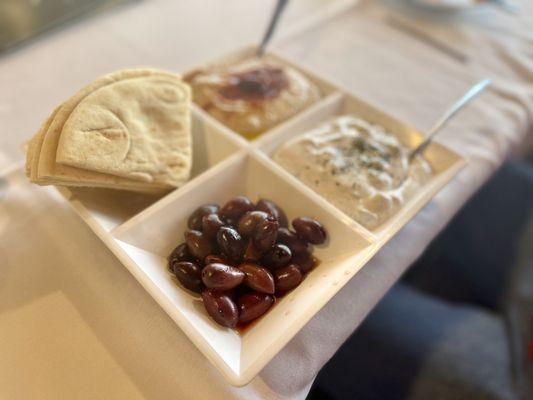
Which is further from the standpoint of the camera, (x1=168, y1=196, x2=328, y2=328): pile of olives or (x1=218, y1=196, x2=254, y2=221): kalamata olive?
(x1=218, y1=196, x2=254, y2=221): kalamata olive

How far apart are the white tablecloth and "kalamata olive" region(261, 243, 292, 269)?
121mm

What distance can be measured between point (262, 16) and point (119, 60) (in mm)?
557

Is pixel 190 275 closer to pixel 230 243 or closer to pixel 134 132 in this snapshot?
pixel 230 243

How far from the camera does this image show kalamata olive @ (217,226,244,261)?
2.46 ft

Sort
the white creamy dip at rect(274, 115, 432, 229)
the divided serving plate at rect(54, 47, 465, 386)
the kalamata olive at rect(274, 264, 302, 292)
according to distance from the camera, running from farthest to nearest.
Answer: the white creamy dip at rect(274, 115, 432, 229)
the kalamata olive at rect(274, 264, 302, 292)
the divided serving plate at rect(54, 47, 465, 386)

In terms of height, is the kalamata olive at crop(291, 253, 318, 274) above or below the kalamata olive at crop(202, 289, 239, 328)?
below

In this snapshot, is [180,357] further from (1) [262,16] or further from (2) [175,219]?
(1) [262,16]

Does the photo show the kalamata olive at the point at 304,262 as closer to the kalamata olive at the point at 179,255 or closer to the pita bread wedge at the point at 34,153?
the kalamata olive at the point at 179,255

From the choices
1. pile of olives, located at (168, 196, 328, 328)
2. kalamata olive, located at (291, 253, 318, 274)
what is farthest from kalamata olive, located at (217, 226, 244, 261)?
kalamata olive, located at (291, 253, 318, 274)

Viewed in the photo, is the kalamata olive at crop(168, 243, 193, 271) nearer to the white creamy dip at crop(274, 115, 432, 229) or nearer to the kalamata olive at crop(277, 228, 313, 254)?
the kalamata olive at crop(277, 228, 313, 254)

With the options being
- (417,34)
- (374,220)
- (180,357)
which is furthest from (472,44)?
(180,357)

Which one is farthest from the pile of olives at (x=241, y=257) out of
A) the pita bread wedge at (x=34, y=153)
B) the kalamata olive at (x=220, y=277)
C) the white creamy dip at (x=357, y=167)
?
the pita bread wedge at (x=34, y=153)

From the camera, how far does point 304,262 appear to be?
812mm

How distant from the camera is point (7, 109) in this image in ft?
3.76
